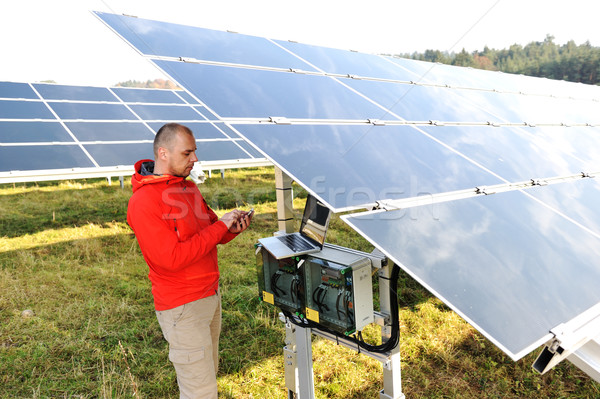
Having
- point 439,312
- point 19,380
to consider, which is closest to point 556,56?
point 439,312

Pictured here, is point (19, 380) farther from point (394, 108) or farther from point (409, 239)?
point (394, 108)

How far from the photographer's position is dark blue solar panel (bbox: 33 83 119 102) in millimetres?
10055

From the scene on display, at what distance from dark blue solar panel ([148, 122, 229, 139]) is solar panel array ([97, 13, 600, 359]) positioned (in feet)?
17.0

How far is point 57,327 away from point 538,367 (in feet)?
17.1

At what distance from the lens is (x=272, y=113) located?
3.04 meters

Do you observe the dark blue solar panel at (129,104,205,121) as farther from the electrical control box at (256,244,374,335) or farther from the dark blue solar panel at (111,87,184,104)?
the electrical control box at (256,244,374,335)

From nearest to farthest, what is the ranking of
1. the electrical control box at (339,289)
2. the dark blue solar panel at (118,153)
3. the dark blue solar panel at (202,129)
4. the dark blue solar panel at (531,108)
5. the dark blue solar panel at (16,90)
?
1. the electrical control box at (339,289)
2. the dark blue solar panel at (531,108)
3. the dark blue solar panel at (118,153)
4. the dark blue solar panel at (16,90)
5. the dark blue solar panel at (202,129)

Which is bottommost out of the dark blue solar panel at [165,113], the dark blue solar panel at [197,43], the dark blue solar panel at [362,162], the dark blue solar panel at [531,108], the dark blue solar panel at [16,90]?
the dark blue solar panel at [362,162]

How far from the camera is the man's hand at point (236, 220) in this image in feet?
9.40

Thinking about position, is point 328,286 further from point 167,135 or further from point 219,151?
point 219,151

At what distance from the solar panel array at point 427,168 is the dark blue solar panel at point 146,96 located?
24.5 ft

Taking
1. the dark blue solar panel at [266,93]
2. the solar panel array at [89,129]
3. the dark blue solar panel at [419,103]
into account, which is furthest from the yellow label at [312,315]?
the solar panel array at [89,129]

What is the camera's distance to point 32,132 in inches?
316

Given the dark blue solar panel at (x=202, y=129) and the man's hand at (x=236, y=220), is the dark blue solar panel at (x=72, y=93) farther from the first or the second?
the man's hand at (x=236, y=220)
